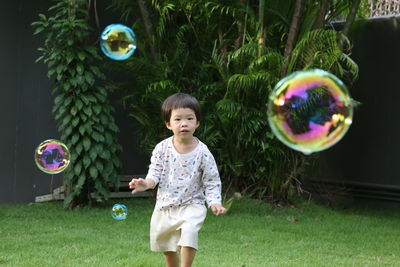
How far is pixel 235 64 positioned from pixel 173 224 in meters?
3.62

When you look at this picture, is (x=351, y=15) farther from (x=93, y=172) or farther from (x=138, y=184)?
(x=138, y=184)

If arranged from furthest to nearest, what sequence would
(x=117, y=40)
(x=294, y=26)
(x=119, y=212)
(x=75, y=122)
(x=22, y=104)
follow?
1. (x=22, y=104)
2. (x=294, y=26)
3. (x=75, y=122)
4. (x=117, y=40)
5. (x=119, y=212)

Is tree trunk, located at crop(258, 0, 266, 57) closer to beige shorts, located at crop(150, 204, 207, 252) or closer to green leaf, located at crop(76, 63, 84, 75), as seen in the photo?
green leaf, located at crop(76, 63, 84, 75)

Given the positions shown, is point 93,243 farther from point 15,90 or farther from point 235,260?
point 15,90

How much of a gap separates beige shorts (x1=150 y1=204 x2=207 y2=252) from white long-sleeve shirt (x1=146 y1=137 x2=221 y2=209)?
0.04 m

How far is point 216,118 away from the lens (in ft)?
25.2

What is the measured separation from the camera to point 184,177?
435 centimetres

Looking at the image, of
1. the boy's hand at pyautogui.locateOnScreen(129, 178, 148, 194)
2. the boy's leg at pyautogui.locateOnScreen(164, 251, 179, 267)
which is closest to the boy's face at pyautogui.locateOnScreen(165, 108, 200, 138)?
the boy's hand at pyautogui.locateOnScreen(129, 178, 148, 194)

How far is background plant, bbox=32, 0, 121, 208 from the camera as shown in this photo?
7.40 m

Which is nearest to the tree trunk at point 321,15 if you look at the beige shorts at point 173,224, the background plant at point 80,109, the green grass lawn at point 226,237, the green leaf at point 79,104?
the green grass lawn at point 226,237

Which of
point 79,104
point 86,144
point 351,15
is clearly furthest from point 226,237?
point 351,15

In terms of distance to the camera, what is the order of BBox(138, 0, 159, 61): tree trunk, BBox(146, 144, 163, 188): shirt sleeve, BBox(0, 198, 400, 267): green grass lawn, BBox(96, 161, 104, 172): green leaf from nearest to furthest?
BBox(146, 144, 163, 188): shirt sleeve → BBox(0, 198, 400, 267): green grass lawn → BBox(96, 161, 104, 172): green leaf → BBox(138, 0, 159, 61): tree trunk

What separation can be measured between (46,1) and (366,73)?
12.8 ft

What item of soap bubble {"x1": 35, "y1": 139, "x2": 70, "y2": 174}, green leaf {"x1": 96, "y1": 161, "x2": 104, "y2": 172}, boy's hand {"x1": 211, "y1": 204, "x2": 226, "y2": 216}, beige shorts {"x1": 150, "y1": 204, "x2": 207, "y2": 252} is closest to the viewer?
boy's hand {"x1": 211, "y1": 204, "x2": 226, "y2": 216}
